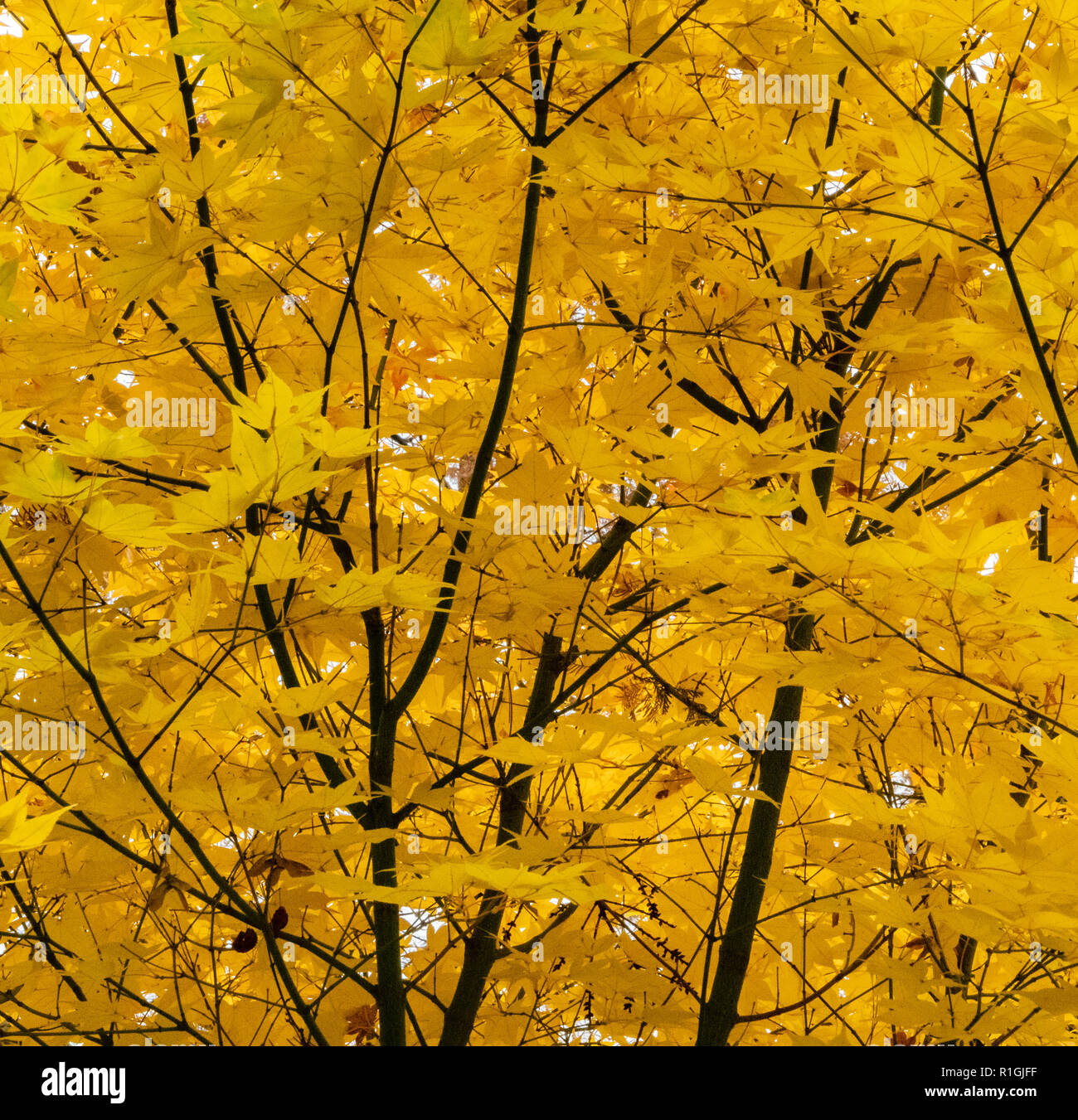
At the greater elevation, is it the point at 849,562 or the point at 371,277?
the point at 371,277

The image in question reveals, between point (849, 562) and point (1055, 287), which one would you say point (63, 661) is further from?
point (1055, 287)

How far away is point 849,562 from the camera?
129cm

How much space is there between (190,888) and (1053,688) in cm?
174

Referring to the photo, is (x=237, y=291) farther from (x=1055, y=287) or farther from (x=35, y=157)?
(x=1055, y=287)

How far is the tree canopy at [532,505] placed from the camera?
1.29 m

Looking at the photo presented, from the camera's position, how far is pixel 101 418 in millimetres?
2152

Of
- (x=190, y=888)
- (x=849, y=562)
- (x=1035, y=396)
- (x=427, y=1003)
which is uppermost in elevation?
(x=1035, y=396)

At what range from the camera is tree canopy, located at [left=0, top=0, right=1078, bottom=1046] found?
1.29 meters

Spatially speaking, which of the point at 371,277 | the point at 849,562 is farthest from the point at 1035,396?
the point at 371,277

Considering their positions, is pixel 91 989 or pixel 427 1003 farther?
pixel 427 1003

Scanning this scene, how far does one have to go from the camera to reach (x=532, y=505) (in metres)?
1.75
